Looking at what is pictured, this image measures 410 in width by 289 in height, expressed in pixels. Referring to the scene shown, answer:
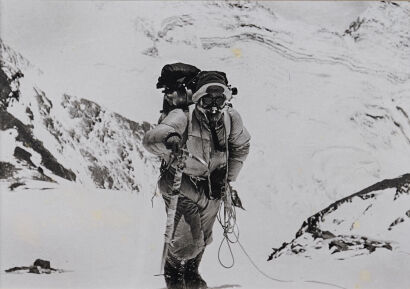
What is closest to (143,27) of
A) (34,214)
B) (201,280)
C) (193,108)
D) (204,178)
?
(193,108)

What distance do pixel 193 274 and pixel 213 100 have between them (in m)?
0.66

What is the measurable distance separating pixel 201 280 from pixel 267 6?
1132 mm

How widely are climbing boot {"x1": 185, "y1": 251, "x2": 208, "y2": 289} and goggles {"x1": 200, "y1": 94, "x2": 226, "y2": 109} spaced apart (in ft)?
1.83

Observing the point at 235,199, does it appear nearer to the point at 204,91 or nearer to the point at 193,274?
the point at 193,274

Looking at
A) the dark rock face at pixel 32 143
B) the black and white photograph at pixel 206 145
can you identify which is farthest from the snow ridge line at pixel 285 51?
the dark rock face at pixel 32 143

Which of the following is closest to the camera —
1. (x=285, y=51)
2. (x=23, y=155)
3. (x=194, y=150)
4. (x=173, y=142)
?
(x=173, y=142)

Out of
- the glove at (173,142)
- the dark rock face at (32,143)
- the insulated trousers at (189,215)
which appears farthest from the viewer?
the dark rock face at (32,143)

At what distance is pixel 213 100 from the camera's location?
2.21 m

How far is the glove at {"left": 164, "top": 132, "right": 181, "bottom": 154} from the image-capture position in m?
2.12

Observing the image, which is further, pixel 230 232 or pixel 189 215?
pixel 230 232

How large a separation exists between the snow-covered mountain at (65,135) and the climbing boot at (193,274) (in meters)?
0.35

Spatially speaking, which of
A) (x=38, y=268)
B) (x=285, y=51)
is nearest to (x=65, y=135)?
(x=38, y=268)

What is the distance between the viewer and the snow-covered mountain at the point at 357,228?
8.27 feet

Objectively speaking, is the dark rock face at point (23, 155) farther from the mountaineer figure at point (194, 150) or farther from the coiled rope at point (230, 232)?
the coiled rope at point (230, 232)
